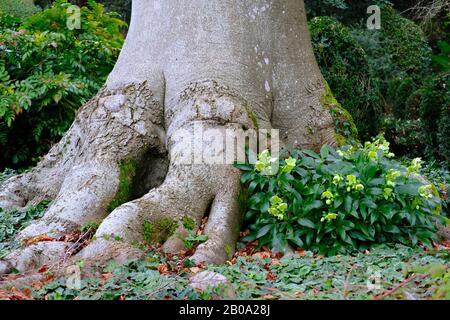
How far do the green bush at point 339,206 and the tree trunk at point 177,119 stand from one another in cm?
32

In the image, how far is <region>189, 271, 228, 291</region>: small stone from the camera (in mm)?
4000

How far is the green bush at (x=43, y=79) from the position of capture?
930cm

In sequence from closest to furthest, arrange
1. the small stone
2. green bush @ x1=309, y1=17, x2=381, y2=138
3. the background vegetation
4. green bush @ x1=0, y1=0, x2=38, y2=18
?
the small stone → the background vegetation → green bush @ x1=309, y1=17, x2=381, y2=138 → green bush @ x1=0, y1=0, x2=38, y2=18

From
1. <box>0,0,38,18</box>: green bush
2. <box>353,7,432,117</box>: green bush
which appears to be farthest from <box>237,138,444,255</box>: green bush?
<box>353,7,432,117</box>: green bush

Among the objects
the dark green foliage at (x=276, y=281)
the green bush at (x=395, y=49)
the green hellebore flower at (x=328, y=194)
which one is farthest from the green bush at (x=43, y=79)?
the green bush at (x=395, y=49)

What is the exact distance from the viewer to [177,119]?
6.14 m

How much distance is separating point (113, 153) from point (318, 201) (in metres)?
2.07

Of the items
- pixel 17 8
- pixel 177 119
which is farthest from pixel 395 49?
pixel 177 119

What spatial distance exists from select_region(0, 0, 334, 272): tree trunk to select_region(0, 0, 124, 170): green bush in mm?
2456

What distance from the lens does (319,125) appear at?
6793mm

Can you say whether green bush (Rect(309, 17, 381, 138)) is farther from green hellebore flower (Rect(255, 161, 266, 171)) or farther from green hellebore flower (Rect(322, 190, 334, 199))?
green hellebore flower (Rect(322, 190, 334, 199))
